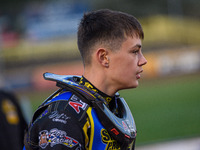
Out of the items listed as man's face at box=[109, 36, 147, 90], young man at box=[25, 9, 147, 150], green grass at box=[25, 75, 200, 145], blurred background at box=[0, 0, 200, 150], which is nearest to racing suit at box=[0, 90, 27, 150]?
young man at box=[25, 9, 147, 150]

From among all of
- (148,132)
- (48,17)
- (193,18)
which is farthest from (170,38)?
(148,132)

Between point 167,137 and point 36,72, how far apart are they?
47.5ft

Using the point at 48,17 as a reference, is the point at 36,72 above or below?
below

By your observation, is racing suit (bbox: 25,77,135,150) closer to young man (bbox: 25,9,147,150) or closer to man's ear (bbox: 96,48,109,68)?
young man (bbox: 25,9,147,150)

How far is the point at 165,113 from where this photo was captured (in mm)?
10406

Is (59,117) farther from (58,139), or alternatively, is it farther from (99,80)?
(99,80)

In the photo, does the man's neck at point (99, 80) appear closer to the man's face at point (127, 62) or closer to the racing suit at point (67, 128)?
the man's face at point (127, 62)

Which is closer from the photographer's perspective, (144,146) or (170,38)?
(144,146)

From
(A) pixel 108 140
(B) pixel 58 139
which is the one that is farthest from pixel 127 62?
(B) pixel 58 139

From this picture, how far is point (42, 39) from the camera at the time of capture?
2264 cm

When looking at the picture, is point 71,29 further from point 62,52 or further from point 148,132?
point 148,132

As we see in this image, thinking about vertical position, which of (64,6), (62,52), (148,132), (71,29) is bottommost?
(148,132)

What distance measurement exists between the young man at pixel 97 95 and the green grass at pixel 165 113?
17.3 feet

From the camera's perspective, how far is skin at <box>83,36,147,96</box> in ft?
6.91
